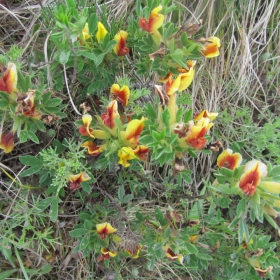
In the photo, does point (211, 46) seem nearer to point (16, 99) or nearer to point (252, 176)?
point (252, 176)

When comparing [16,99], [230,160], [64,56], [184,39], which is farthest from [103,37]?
[230,160]

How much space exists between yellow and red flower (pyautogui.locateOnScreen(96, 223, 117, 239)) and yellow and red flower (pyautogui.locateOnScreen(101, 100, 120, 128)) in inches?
16.2

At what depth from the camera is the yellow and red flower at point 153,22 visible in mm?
1460

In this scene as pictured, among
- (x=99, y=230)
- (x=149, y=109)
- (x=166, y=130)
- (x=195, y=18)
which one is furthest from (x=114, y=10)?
(x=99, y=230)

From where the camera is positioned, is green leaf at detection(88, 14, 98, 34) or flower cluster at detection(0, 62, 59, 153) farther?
green leaf at detection(88, 14, 98, 34)

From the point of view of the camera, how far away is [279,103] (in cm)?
241

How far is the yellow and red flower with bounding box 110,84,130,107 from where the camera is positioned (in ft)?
4.86

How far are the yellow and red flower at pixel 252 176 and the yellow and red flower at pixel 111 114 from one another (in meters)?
0.49

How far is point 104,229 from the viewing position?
5.21 ft

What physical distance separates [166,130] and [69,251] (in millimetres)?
885

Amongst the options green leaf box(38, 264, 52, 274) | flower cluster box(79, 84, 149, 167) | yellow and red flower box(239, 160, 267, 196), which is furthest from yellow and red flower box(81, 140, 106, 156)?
green leaf box(38, 264, 52, 274)

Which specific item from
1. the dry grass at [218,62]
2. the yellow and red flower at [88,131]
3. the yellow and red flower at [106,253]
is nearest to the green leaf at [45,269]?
the dry grass at [218,62]

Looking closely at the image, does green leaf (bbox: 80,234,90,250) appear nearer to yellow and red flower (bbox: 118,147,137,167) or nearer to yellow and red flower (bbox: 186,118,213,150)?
yellow and red flower (bbox: 118,147,137,167)

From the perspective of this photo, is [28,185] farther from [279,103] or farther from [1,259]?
[279,103]
